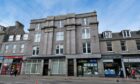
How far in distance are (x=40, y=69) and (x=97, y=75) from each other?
12668 millimetres

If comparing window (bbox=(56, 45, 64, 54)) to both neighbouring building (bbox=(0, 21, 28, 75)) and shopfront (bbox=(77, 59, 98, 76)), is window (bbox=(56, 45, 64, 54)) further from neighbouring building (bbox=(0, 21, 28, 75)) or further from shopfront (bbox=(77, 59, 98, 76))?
neighbouring building (bbox=(0, 21, 28, 75))

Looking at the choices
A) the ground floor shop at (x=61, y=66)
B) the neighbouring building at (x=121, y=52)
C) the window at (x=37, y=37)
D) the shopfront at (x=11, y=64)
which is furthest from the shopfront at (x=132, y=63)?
the shopfront at (x=11, y=64)

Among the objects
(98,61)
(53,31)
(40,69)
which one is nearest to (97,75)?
(98,61)

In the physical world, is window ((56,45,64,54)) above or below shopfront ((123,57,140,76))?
above

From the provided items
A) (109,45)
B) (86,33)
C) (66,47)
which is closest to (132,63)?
(109,45)

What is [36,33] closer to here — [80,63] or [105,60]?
[80,63]

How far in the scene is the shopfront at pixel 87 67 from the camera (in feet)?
80.5

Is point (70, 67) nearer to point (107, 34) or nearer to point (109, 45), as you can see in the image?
point (109, 45)

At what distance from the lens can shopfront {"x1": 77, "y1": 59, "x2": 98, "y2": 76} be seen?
24547 millimetres

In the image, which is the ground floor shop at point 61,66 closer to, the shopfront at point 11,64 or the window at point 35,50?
the window at point 35,50

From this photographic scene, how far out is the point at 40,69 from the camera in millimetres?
27062

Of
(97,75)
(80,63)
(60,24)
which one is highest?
(60,24)

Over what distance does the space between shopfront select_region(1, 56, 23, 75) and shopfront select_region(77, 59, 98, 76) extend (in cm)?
1489

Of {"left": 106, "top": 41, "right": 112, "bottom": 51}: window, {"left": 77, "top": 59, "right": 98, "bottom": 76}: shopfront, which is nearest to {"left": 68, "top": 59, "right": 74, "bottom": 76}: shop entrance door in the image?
{"left": 77, "top": 59, "right": 98, "bottom": 76}: shopfront
